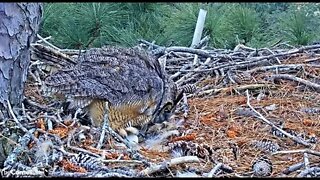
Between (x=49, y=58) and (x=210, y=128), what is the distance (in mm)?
888

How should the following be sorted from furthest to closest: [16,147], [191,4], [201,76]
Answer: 1. [191,4]
2. [201,76]
3. [16,147]

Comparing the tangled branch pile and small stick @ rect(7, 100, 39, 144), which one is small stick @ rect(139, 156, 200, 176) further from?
small stick @ rect(7, 100, 39, 144)

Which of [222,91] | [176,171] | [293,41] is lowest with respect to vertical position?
[176,171]

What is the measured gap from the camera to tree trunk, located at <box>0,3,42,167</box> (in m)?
2.27

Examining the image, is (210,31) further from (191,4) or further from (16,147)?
(16,147)

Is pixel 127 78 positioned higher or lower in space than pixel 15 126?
higher

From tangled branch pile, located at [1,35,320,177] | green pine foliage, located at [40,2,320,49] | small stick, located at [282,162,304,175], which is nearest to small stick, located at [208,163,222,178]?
tangled branch pile, located at [1,35,320,177]

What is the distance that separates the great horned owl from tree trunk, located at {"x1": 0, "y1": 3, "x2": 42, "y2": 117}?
0.39ft

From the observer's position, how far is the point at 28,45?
239 centimetres

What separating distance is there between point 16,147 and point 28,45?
541mm

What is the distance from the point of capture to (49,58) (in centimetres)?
291

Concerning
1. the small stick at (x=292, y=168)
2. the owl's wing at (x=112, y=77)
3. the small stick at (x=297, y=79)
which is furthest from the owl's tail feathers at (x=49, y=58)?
the small stick at (x=292, y=168)

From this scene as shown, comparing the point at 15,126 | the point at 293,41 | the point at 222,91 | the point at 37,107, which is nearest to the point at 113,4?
the point at 293,41

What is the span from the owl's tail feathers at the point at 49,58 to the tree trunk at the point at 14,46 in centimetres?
43
